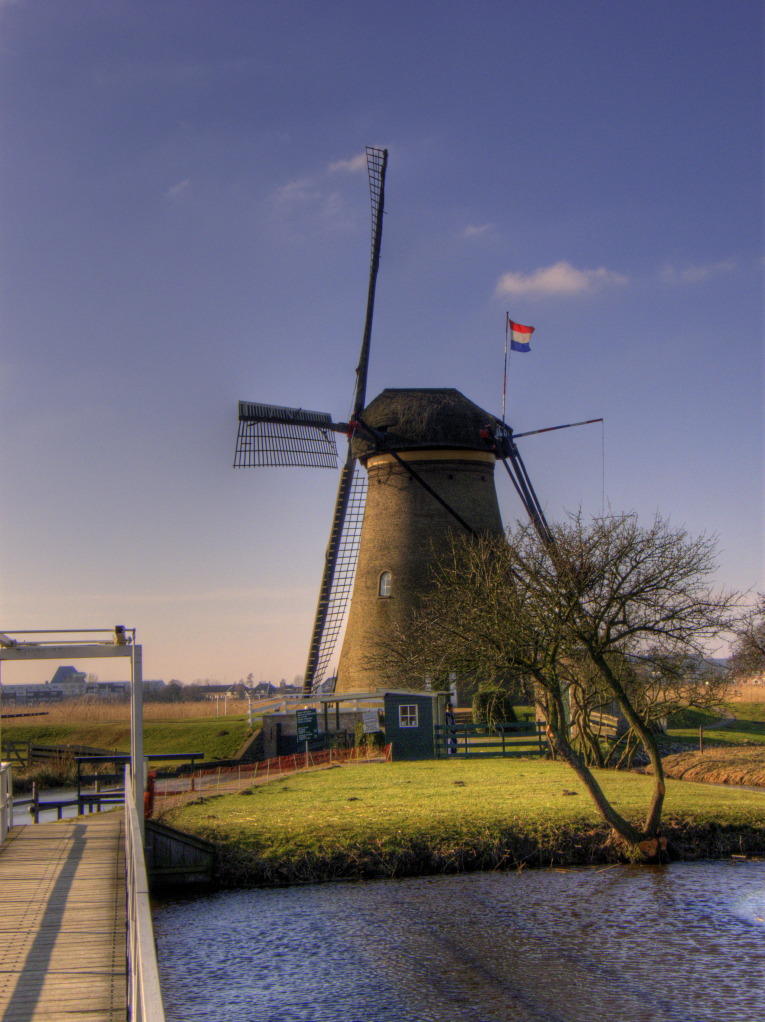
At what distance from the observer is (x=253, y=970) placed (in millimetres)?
12578

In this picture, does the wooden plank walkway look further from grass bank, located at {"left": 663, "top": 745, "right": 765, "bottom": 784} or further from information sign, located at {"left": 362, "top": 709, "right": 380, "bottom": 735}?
information sign, located at {"left": 362, "top": 709, "right": 380, "bottom": 735}

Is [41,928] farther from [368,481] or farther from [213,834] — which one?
[368,481]

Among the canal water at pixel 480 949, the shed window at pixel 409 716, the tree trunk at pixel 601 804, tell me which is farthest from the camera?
the shed window at pixel 409 716

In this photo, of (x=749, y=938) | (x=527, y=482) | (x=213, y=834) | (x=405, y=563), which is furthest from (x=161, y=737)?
(x=749, y=938)

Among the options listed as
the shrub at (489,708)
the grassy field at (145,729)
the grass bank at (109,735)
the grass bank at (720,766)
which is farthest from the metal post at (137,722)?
the grassy field at (145,729)

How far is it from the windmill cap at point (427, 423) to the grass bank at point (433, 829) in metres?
17.4

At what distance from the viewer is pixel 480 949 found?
1319 centimetres

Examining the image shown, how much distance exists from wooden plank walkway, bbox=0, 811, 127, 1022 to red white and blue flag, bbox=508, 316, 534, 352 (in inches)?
1101

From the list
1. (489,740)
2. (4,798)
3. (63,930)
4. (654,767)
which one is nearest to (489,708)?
(489,740)

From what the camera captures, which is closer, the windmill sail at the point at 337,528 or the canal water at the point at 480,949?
the canal water at the point at 480,949

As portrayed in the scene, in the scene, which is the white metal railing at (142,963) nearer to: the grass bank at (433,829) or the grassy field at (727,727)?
the grass bank at (433,829)

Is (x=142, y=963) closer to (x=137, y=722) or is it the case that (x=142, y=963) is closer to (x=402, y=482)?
(x=137, y=722)

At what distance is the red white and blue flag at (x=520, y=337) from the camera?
40.0m

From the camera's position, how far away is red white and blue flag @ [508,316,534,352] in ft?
131
